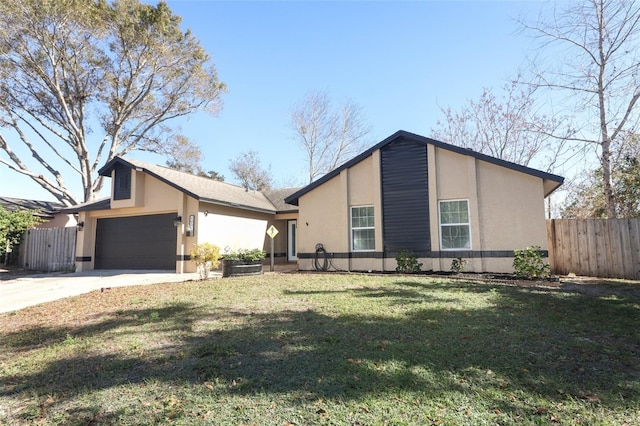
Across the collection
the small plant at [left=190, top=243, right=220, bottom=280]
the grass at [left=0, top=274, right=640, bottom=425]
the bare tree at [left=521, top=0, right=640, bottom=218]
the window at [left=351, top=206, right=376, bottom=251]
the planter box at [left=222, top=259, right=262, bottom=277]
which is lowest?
the grass at [left=0, top=274, right=640, bottom=425]

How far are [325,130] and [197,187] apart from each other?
594 inches

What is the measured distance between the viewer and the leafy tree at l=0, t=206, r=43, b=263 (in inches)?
627

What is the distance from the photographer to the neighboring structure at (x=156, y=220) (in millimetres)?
13578

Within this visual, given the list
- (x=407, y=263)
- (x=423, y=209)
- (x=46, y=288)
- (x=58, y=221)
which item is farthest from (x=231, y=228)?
(x=58, y=221)

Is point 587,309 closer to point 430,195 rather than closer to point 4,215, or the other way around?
point 430,195

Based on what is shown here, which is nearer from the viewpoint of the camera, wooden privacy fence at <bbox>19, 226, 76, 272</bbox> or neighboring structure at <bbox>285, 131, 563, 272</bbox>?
neighboring structure at <bbox>285, 131, 563, 272</bbox>

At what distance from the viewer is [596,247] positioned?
10.5m

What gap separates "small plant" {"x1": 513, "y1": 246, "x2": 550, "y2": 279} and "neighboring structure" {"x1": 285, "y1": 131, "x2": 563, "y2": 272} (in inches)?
27.5

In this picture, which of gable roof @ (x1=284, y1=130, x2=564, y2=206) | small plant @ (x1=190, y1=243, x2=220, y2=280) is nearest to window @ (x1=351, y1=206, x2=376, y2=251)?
gable roof @ (x1=284, y1=130, x2=564, y2=206)

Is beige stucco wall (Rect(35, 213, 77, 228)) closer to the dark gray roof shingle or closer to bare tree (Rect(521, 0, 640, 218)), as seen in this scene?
the dark gray roof shingle

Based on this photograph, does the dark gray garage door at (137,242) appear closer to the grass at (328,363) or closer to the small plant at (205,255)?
the small plant at (205,255)

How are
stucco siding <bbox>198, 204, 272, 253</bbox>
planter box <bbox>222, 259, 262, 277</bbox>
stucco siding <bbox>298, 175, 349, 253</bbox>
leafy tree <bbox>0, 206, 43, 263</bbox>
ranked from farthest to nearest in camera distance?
leafy tree <bbox>0, 206, 43, 263</bbox> < stucco siding <bbox>198, 204, 272, 253</bbox> < stucco siding <bbox>298, 175, 349, 253</bbox> < planter box <bbox>222, 259, 262, 277</bbox>

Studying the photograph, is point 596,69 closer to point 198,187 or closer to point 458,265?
point 458,265

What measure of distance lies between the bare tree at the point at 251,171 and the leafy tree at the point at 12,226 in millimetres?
19648
